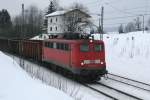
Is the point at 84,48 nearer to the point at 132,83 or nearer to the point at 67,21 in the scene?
the point at 132,83

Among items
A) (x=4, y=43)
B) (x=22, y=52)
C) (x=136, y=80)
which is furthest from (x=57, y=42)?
(x=4, y=43)

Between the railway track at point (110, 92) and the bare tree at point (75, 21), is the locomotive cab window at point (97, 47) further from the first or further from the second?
the bare tree at point (75, 21)

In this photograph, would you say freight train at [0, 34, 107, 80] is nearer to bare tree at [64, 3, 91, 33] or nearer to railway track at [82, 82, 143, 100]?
railway track at [82, 82, 143, 100]

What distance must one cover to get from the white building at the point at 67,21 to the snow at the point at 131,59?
15591 mm

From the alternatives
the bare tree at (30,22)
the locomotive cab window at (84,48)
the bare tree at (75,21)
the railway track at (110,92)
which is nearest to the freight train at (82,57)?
the locomotive cab window at (84,48)

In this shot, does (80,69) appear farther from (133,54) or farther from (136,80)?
(133,54)

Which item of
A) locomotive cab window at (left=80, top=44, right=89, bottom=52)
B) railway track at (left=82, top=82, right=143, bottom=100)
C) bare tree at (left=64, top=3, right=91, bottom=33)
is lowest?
railway track at (left=82, top=82, right=143, bottom=100)

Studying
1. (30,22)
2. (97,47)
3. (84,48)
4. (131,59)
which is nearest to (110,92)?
(84,48)

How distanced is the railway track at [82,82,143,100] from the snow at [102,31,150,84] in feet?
10.3

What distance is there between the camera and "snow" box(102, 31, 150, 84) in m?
22.0

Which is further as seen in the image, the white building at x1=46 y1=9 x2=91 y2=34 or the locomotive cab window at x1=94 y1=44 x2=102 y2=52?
the white building at x1=46 y1=9 x2=91 y2=34

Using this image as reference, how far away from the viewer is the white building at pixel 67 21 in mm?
56766

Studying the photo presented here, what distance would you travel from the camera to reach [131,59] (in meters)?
29.6

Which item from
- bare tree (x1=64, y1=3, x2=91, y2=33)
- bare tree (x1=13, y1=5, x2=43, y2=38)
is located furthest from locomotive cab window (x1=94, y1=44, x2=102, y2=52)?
bare tree (x1=64, y1=3, x2=91, y2=33)
